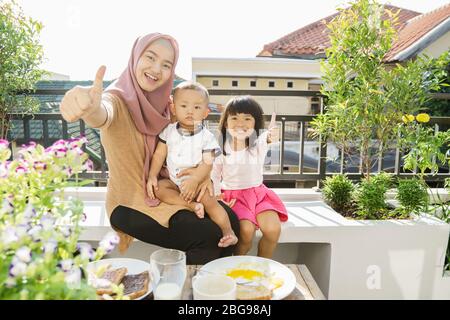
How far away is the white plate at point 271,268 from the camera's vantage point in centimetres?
115

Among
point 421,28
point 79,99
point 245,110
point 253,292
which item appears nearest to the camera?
point 253,292

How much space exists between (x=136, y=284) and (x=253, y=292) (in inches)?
15.5

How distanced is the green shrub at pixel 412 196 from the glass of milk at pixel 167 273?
1593 mm

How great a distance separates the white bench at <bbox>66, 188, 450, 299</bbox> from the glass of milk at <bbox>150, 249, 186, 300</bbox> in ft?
2.65

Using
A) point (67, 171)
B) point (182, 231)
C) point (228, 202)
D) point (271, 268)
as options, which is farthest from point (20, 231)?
point (228, 202)

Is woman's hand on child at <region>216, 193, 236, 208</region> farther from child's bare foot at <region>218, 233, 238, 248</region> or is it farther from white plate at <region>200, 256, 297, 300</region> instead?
Result: white plate at <region>200, 256, 297, 300</region>

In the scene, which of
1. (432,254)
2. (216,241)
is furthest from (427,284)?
(216,241)

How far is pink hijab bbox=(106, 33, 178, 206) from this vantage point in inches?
64.8

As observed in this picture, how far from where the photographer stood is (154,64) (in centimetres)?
166

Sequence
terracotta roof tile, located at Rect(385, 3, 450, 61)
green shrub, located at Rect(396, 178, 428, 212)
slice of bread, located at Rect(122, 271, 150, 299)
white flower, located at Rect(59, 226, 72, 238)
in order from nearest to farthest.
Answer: white flower, located at Rect(59, 226, 72, 238) → slice of bread, located at Rect(122, 271, 150, 299) → green shrub, located at Rect(396, 178, 428, 212) → terracotta roof tile, located at Rect(385, 3, 450, 61)

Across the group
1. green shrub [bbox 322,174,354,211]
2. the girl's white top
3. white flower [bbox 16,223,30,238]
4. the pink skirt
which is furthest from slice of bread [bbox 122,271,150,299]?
green shrub [bbox 322,174,354,211]

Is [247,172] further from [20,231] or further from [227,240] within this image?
[20,231]

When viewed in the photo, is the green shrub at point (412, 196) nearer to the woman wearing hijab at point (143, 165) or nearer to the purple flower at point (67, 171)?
the woman wearing hijab at point (143, 165)

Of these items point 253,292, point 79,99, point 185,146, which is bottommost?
point 253,292
